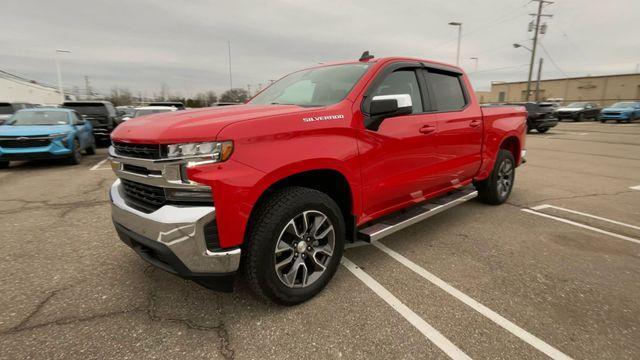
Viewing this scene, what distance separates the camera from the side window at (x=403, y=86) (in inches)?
127

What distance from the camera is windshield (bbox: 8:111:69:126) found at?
8617mm

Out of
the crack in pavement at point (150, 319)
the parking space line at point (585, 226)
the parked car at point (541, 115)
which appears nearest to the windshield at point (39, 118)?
the crack in pavement at point (150, 319)

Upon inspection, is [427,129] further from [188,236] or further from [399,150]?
[188,236]

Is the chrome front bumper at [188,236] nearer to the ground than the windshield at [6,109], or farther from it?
nearer to the ground

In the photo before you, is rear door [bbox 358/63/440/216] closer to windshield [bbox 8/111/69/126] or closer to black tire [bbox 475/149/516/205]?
black tire [bbox 475/149/516/205]

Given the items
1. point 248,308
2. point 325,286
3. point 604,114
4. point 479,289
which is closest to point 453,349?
point 479,289

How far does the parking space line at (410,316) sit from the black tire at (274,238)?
21.9 inches

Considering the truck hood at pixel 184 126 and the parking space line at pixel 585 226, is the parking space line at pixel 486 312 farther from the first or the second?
the parking space line at pixel 585 226

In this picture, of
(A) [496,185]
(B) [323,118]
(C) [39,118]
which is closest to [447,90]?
(A) [496,185]

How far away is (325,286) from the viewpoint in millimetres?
2779

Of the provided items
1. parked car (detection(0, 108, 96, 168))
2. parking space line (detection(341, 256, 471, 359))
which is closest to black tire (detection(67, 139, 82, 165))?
parked car (detection(0, 108, 96, 168))

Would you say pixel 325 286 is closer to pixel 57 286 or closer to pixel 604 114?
pixel 57 286

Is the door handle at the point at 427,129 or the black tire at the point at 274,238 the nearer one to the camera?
the black tire at the point at 274,238

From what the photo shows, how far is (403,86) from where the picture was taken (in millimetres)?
3414
